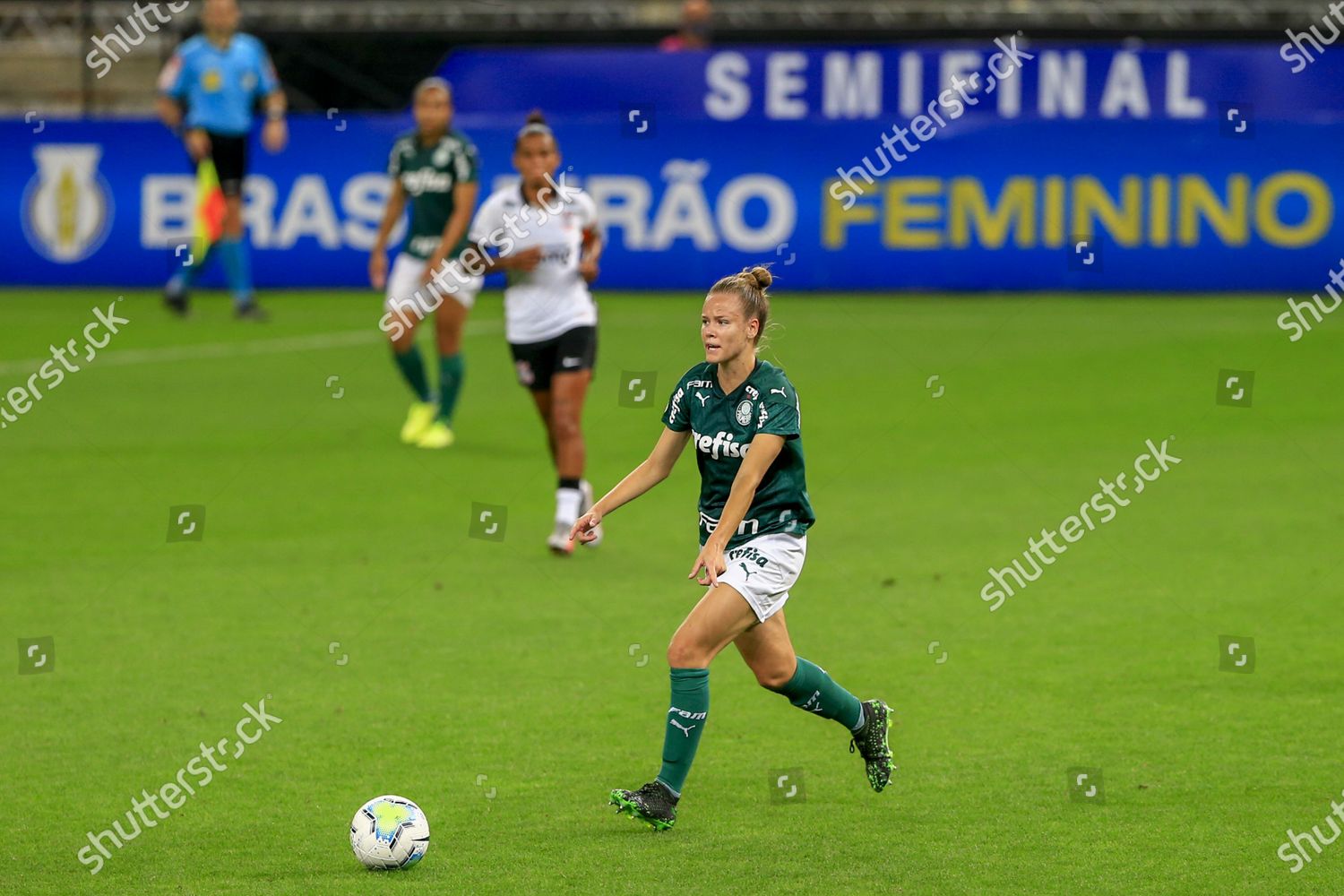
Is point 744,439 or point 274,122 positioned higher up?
point 274,122

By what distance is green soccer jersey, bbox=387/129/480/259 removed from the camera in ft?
46.6

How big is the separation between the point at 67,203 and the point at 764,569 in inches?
745

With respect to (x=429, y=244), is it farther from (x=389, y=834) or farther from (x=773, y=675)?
(x=389, y=834)

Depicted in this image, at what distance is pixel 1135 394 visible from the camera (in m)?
16.5

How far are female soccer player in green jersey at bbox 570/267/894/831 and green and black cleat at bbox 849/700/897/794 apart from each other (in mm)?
31

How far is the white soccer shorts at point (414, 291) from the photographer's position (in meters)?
14.0

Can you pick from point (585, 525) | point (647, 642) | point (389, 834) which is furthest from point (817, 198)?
point (389, 834)

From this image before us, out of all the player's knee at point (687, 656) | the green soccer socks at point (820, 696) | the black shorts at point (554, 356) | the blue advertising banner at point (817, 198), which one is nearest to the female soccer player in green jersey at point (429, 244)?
the black shorts at point (554, 356)

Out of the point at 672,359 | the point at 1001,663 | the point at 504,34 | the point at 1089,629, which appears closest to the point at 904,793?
the point at 1001,663

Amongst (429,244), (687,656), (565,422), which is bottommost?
(687,656)

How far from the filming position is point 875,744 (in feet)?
22.2

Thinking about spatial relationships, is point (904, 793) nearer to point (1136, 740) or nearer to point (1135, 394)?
point (1136, 740)

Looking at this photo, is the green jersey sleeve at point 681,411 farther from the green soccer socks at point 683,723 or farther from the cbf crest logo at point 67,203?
the cbf crest logo at point 67,203

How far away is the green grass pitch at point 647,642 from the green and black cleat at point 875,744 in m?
0.10
